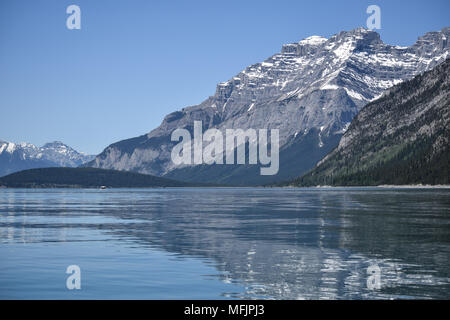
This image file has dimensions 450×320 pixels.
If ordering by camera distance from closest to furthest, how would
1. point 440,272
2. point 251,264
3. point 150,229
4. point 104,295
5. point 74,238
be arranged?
point 104,295
point 440,272
point 251,264
point 74,238
point 150,229

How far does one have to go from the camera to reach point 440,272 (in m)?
44.4

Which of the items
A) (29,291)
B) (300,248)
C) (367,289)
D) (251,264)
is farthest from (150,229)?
(367,289)

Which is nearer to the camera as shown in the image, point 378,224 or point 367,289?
point 367,289

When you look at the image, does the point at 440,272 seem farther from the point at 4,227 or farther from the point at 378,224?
the point at 4,227

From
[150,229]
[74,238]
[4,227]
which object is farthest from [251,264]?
[4,227]

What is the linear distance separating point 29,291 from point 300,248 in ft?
97.6

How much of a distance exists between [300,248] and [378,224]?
95.2 ft
